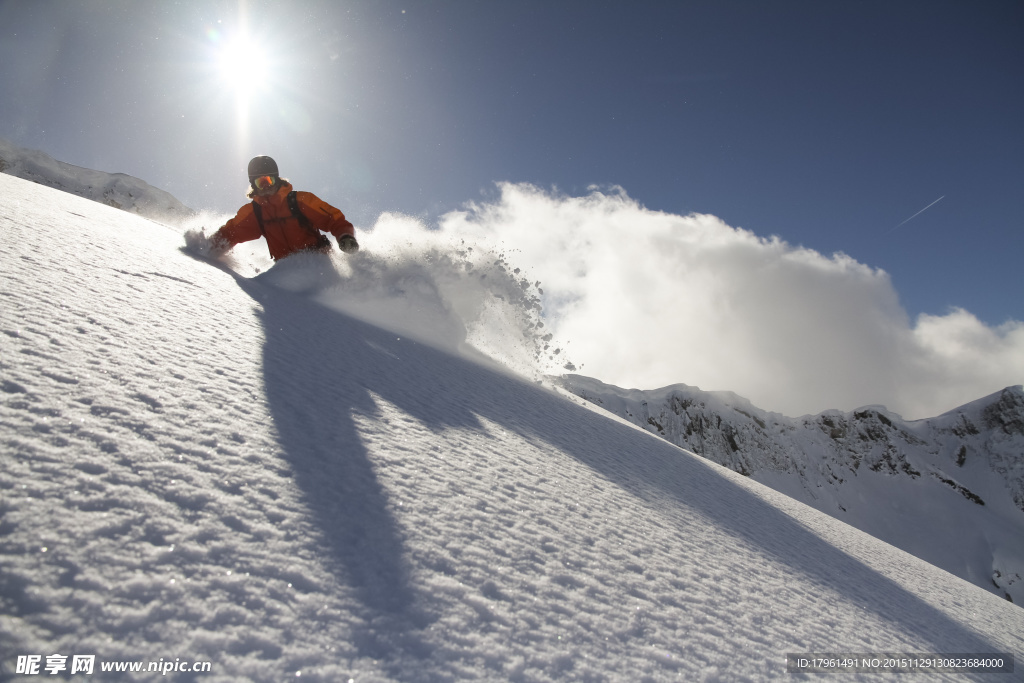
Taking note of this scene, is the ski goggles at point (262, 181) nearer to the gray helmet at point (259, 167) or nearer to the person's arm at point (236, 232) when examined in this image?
the gray helmet at point (259, 167)

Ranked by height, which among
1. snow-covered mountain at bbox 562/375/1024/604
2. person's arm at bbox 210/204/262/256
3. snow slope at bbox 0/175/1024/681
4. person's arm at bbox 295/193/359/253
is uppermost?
snow-covered mountain at bbox 562/375/1024/604

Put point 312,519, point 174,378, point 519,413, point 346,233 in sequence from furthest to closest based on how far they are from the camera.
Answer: point 346,233 < point 519,413 < point 174,378 < point 312,519

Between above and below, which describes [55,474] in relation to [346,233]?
below

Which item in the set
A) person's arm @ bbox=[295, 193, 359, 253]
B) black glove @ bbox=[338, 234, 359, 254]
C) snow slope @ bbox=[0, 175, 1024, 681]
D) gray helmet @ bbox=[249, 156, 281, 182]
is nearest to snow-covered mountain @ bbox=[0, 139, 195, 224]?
gray helmet @ bbox=[249, 156, 281, 182]

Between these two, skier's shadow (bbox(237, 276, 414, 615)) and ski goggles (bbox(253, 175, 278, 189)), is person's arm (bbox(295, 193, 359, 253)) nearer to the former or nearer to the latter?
ski goggles (bbox(253, 175, 278, 189))

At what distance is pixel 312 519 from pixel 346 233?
16.7 ft

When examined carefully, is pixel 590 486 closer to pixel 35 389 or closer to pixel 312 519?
pixel 312 519

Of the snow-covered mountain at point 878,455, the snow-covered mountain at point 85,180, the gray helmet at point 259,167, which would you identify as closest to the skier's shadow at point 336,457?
the gray helmet at point 259,167

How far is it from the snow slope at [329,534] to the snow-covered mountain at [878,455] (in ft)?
274

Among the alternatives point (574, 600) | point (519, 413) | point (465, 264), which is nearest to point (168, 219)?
point (465, 264)

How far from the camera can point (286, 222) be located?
5.80 m

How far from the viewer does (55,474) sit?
0.97 meters

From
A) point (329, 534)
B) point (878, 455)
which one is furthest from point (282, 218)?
point (878, 455)

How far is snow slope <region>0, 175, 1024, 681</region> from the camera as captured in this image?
81cm
